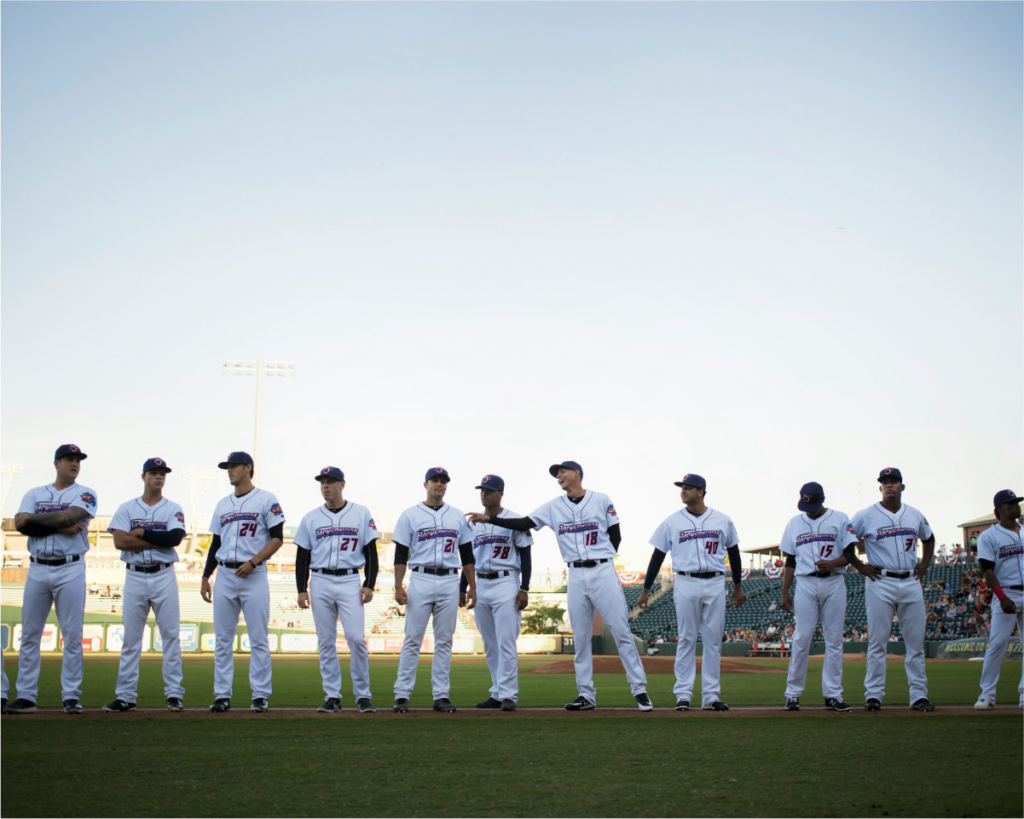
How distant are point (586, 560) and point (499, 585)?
836 millimetres

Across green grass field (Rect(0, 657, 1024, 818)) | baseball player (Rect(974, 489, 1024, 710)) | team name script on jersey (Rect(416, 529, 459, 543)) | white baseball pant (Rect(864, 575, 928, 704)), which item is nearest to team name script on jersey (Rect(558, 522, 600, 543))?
team name script on jersey (Rect(416, 529, 459, 543))

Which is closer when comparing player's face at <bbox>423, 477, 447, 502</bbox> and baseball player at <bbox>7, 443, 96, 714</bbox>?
baseball player at <bbox>7, 443, 96, 714</bbox>

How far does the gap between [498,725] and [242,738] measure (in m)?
1.78

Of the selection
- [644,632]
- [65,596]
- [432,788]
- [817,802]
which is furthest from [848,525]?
[644,632]

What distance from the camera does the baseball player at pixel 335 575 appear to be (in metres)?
7.26

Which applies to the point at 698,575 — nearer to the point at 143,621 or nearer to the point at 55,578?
the point at 143,621

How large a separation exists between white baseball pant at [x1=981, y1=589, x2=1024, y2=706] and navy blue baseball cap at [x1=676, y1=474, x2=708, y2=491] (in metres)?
2.83

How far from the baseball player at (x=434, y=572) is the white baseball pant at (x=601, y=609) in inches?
35.5

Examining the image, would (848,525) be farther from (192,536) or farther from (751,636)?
(192,536)

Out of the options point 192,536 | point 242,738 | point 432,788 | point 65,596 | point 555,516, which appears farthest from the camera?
point 192,536

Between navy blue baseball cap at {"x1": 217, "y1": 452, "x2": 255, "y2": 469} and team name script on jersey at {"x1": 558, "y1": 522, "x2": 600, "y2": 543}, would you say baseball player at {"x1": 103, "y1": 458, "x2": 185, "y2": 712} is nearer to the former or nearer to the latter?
navy blue baseball cap at {"x1": 217, "y1": 452, "x2": 255, "y2": 469}

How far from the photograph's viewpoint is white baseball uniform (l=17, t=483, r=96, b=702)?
6.98m

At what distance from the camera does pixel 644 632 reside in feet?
138

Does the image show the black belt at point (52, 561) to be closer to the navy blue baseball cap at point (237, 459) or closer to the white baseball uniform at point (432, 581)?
the navy blue baseball cap at point (237, 459)
